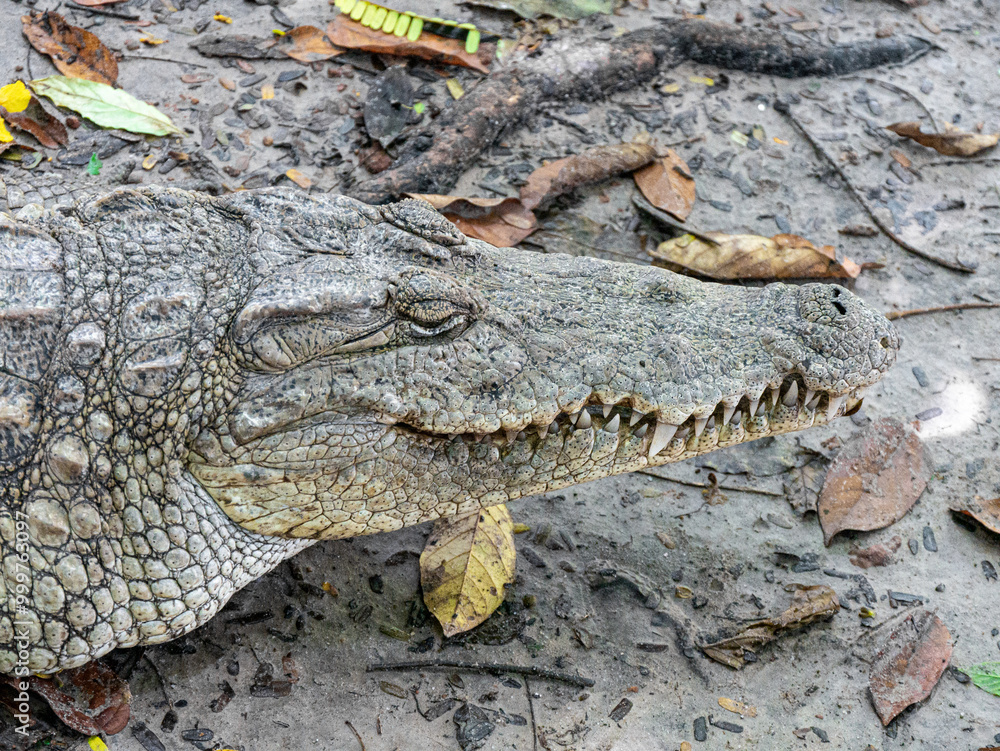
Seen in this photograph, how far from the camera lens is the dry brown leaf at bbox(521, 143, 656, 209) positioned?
4.46 meters

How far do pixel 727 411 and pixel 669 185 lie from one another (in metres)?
2.41

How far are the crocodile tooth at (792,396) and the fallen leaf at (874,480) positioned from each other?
96 cm

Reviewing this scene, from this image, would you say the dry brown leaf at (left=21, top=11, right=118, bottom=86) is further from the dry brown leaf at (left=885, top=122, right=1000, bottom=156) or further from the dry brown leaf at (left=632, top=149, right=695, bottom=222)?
the dry brown leaf at (left=885, top=122, right=1000, bottom=156)

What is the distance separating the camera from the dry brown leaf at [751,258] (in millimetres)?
4301

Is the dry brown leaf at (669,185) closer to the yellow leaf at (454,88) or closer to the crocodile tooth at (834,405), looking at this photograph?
the yellow leaf at (454,88)

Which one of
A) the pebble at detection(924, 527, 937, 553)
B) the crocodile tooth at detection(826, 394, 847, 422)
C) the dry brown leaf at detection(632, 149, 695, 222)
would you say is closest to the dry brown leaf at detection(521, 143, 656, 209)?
the dry brown leaf at detection(632, 149, 695, 222)

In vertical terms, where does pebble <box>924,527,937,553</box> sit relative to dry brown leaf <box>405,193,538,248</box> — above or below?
below

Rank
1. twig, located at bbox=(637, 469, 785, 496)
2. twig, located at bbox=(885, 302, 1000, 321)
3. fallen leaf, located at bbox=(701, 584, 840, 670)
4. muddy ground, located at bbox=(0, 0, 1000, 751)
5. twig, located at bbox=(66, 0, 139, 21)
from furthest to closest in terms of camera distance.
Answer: twig, located at bbox=(66, 0, 139, 21), twig, located at bbox=(885, 302, 1000, 321), twig, located at bbox=(637, 469, 785, 496), fallen leaf, located at bbox=(701, 584, 840, 670), muddy ground, located at bbox=(0, 0, 1000, 751)

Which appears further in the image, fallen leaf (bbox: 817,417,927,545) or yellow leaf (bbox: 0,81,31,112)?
yellow leaf (bbox: 0,81,31,112)

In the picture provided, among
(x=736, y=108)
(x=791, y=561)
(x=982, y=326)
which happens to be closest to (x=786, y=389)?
(x=791, y=561)

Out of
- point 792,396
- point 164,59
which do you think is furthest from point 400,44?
point 792,396

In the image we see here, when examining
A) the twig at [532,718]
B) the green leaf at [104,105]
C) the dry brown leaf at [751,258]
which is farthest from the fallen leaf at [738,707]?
the green leaf at [104,105]

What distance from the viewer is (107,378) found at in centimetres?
229

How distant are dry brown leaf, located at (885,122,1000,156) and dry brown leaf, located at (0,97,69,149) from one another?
4867mm
